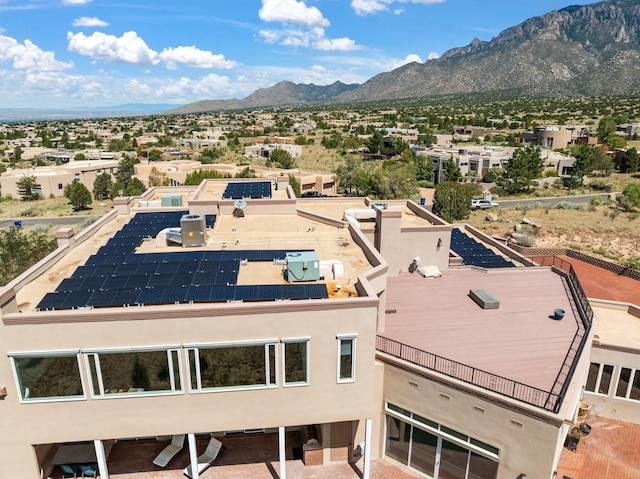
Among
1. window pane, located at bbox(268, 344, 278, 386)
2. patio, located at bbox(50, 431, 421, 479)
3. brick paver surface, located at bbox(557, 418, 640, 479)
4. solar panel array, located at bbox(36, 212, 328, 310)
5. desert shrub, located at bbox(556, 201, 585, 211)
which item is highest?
solar panel array, located at bbox(36, 212, 328, 310)

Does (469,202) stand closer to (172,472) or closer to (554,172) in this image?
(554,172)

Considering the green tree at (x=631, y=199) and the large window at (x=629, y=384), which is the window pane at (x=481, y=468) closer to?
the large window at (x=629, y=384)

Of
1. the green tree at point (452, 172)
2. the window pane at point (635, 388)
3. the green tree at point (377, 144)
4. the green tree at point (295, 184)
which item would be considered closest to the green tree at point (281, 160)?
the green tree at point (377, 144)

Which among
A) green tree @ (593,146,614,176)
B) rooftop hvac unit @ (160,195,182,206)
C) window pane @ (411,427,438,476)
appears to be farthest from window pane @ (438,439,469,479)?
green tree @ (593,146,614,176)

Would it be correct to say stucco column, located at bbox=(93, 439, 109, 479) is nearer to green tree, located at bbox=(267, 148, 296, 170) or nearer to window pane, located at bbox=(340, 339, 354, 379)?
window pane, located at bbox=(340, 339, 354, 379)

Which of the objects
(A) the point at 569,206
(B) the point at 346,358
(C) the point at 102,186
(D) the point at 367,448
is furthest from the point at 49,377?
(C) the point at 102,186

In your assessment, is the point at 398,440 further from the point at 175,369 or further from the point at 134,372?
the point at 134,372

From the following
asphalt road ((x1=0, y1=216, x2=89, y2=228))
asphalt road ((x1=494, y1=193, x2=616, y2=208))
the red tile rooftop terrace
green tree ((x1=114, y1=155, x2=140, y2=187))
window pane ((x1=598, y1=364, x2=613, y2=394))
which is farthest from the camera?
green tree ((x1=114, y1=155, x2=140, y2=187))
